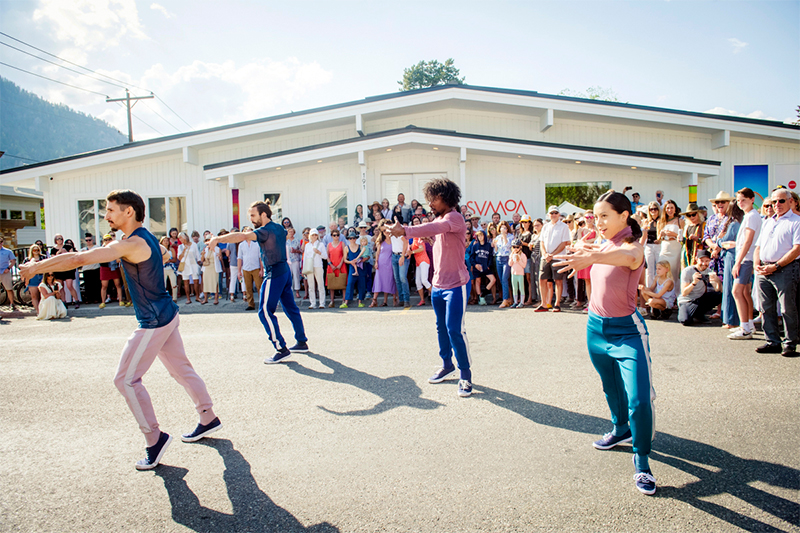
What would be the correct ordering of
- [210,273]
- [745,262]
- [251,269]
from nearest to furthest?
[745,262]
[251,269]
[210,273]

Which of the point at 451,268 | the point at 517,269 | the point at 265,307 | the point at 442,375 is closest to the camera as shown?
the point at 451,268

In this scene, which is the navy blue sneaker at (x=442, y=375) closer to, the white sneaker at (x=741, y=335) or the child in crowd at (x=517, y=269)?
the white sneaker at (x=741, y=335)

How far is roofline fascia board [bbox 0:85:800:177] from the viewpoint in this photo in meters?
15.0

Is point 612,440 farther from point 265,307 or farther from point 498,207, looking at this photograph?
point 498,207

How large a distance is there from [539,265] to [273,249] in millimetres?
6634

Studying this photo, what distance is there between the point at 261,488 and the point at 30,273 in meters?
2.16

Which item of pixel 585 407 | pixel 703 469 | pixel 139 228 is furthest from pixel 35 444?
pixel 703 469

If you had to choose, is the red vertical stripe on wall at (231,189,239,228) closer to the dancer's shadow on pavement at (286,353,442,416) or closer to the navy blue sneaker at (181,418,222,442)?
the dancer's shadow on pavement at (286,353,442,416)

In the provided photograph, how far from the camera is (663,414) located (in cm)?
412

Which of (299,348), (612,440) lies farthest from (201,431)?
(612,440)

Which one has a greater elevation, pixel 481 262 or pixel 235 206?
pixel 235 206

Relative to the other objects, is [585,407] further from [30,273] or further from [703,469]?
[30,273]

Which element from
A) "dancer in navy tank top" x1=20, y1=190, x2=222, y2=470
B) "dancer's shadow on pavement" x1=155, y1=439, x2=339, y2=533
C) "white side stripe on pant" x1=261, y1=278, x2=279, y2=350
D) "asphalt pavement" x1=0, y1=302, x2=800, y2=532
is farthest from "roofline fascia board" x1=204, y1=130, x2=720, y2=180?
"dancer's shadow on pavement" x1=155, y1=439, x2=339, y2=533

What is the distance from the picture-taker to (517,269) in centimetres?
1041
